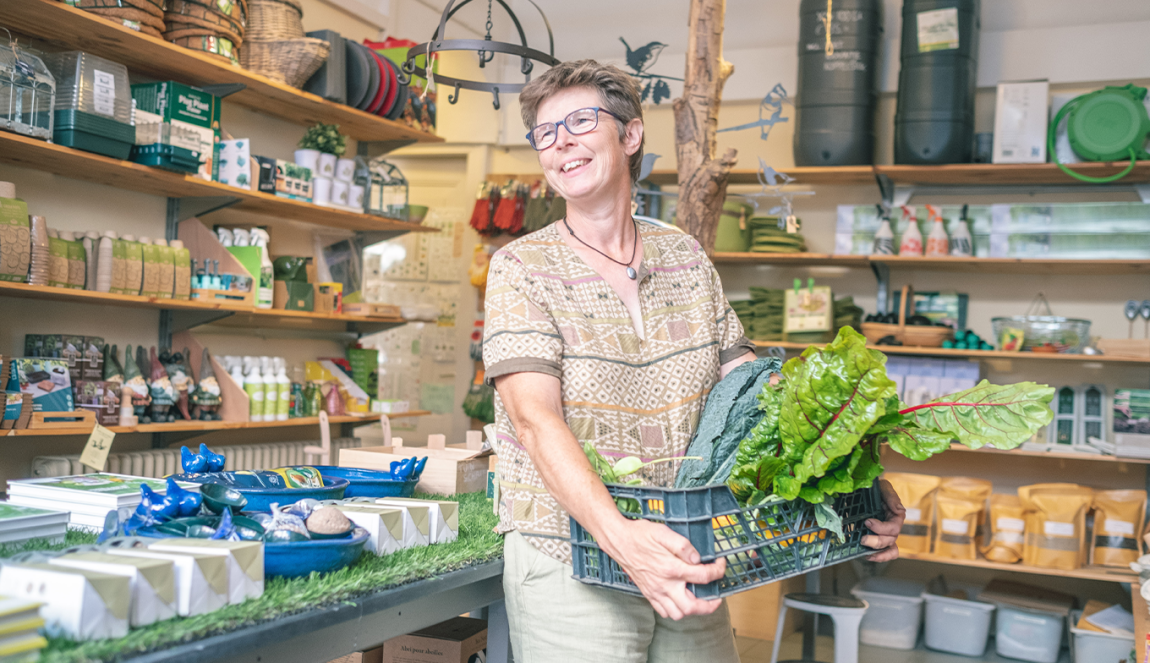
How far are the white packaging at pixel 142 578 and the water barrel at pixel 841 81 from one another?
4219mm

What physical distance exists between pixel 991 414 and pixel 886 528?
250mm

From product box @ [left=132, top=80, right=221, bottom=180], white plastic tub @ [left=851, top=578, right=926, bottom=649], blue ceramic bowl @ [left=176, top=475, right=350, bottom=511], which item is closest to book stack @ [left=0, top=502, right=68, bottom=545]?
blue ceramic bowl @ [left=176, top=475, right=350, bottom=511]

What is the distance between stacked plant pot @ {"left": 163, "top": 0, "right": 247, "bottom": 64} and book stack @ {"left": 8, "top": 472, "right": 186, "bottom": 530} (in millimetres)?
2299

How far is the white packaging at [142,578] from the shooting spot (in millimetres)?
1058

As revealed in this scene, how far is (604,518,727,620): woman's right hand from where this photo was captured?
3.84ft

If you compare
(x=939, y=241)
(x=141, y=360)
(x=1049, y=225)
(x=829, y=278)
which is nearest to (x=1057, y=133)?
(x=1049, y=225)

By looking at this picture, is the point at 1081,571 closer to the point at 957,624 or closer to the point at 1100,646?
the point at 1100,646

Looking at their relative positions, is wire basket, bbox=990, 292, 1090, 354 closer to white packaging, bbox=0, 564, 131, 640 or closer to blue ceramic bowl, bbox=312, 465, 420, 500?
blue ceramic bowl, bbox=312, 465, 420, 500

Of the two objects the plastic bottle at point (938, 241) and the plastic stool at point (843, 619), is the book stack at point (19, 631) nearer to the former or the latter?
the plastic stool at point (843, 619)

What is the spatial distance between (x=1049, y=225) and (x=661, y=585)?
160 inches

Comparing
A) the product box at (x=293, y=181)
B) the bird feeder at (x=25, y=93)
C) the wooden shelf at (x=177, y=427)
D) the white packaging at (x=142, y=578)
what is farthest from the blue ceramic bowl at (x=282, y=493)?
the product box at (x=293, y=181)

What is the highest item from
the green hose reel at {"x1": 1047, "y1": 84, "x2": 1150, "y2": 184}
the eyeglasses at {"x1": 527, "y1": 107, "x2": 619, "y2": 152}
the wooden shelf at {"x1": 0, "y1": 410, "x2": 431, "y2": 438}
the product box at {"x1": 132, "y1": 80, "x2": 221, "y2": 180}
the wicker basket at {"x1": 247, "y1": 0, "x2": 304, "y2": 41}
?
the wicker basket at {"x1": 247, "y1": 0, "x2": 304, "y2": 41}

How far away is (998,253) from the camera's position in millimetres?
4547

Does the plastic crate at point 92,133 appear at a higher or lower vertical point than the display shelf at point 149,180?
higher
